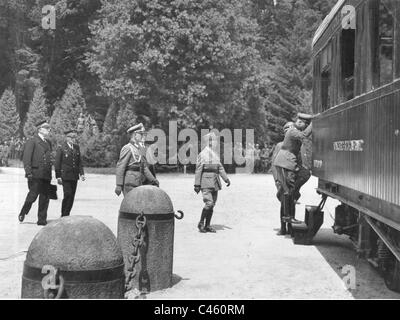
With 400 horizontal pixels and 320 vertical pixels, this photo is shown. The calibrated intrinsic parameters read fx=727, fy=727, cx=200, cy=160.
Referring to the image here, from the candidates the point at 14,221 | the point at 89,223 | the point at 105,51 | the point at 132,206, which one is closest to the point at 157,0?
the point at 105,51

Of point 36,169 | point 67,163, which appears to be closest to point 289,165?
point 67,163

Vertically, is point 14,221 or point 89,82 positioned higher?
point 89,82

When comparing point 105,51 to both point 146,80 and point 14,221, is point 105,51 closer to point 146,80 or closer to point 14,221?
point 146,80

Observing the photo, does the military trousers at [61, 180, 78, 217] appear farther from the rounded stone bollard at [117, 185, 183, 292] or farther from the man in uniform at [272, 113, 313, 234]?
the rounded stone bollard at [117, 185, 183, 292]

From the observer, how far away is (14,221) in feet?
47.2

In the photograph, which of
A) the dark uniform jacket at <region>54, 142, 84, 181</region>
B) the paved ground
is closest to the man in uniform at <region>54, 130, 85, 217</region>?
the dark uniform jacket at <region>54, 142, 84, 181</region>

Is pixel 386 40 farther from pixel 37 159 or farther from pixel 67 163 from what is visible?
pixel 37 159

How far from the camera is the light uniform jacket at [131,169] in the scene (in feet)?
37.2

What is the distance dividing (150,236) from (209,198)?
5948 millimetres

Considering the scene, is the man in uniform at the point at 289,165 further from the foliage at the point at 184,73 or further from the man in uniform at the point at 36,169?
the foliage at the point at 184,73

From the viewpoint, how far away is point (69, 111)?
1969 inches

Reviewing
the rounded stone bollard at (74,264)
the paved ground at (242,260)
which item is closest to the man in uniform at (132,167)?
the paved ground at (242,260)

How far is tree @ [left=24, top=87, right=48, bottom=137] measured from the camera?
5503 cm

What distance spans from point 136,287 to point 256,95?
3694 cm
